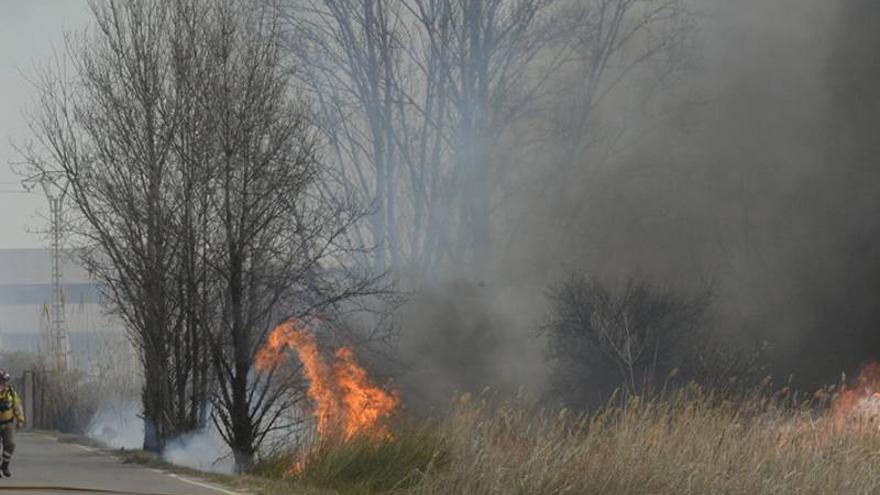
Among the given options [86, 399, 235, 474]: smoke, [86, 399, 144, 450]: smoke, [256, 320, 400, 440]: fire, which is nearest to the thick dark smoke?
[86, 399, 235, 474]: smoke

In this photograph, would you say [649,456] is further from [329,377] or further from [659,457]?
[329,377]

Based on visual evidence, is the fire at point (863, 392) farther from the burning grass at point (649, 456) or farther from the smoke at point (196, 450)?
the smoke at point (196, 450)

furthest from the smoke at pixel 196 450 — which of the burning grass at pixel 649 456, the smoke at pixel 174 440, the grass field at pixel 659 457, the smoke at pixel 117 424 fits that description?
the smoke at pixel 117 424

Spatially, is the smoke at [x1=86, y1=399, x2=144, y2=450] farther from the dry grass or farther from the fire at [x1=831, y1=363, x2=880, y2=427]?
the dry grass

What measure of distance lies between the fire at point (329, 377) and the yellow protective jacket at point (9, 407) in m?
4.46

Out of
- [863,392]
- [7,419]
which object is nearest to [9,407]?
[7,419]

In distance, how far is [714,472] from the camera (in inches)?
661

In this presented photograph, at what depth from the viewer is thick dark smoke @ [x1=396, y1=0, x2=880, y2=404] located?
39219 mm

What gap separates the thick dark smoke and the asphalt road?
12351 millimetres

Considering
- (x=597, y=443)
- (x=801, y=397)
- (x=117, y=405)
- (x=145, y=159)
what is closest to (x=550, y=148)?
(x=801, y=397)

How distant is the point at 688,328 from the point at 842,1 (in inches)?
342

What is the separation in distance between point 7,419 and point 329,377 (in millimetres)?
6412

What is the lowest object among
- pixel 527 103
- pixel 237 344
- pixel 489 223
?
pixel 237 344

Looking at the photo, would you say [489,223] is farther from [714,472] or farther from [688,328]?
[714,472]
